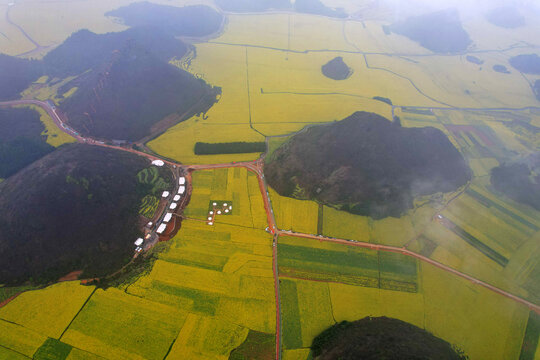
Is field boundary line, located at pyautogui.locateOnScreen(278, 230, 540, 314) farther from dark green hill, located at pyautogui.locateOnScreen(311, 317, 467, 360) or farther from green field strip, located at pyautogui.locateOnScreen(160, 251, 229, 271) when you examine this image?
dark green hill, located at pyautogui.locateOnScreen(311, 317, 467, 360)

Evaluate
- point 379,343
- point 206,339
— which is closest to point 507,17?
point 379,343

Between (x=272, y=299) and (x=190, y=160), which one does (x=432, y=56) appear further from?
(x=272, y=299)

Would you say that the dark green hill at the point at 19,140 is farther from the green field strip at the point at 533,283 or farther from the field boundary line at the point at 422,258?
the green field strip at the point at 533,283

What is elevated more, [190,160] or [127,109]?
[127,109]

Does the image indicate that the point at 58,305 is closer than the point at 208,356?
No

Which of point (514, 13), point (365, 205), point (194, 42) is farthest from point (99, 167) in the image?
point (514, 13)

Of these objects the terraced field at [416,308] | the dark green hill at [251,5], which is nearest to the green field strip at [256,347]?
the terraced field at [416,308]

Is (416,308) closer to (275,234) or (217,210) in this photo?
(275,234)

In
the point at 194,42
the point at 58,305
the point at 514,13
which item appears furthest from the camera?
the point at 514,13

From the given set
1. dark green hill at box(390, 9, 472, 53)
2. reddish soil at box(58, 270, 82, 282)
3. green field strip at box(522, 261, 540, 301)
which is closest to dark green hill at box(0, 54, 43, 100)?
reddish soil at box(58, 270, 82, 282)
